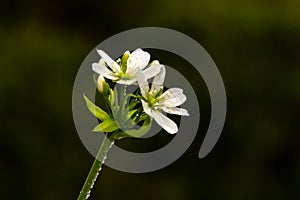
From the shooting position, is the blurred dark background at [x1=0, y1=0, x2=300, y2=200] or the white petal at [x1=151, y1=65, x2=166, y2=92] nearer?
A: the white petal at [x1=151, y1=65, x2=166, y2=92]

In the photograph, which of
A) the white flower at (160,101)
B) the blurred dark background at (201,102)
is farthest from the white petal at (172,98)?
the blurred dark background at (201,102)

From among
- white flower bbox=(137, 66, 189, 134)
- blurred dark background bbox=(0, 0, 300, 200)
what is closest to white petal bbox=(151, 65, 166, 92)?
white flower bbox=(137, 66, 189, 134)

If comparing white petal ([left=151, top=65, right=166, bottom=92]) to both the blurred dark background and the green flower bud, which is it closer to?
the green flower bud

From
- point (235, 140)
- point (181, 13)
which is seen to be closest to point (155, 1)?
point (181, 13)

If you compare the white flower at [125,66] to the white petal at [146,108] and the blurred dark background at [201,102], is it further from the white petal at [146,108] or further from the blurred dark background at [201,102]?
the blurred dark background at [201,102]

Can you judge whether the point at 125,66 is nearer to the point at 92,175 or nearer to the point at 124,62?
the point at 124,62

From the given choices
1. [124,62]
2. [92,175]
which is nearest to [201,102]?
[124,62]

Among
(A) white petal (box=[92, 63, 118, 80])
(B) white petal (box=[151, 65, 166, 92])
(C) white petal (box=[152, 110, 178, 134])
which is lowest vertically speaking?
(C) white petal (box=[152, 110, 178, 134])

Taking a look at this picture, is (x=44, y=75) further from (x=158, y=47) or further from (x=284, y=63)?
(x=284, y=63)

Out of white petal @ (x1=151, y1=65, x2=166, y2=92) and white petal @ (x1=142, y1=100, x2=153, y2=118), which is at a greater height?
white petal @ (x1=151, y1=65, x2=166, y2=92)

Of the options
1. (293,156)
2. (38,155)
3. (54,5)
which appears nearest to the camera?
(38,155)
